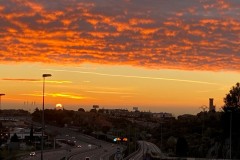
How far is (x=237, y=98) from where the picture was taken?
92.2 metres

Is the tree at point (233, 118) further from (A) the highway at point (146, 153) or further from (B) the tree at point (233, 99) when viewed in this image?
(A) the highway at point (146, 153)

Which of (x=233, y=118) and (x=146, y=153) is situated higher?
(x=233, y=118)

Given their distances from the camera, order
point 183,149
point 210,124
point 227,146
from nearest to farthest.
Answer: point 227,146, point 183,149, point 210,124

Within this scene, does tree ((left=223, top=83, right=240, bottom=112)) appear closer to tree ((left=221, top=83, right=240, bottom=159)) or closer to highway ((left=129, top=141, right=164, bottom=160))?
tree ((left=221, top=83, right=240, bottom=159))

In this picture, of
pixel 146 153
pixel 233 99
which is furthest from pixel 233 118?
pixel 146 153

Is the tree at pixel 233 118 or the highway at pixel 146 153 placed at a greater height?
the tree at pixel 233 118

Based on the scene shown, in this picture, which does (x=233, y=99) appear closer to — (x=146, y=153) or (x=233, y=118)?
(x=233, y=118)

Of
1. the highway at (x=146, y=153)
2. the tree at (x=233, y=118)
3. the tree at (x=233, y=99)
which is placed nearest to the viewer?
the tree at (x=233, y=118)

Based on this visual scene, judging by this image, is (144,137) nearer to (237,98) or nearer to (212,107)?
(212,107)

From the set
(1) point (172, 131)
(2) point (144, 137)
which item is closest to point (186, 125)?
(1) point (172, 131)

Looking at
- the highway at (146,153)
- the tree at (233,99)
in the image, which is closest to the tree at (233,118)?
the tree at (233,99)

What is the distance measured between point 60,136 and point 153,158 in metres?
129

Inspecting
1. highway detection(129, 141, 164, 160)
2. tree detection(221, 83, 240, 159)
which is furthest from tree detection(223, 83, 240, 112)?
highway detection(129, 141, 164, 160)

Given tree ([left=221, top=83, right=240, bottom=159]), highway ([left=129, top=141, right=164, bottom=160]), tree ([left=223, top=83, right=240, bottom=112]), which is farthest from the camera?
tree ([left=223, top=83, right=240, bottom=112])
